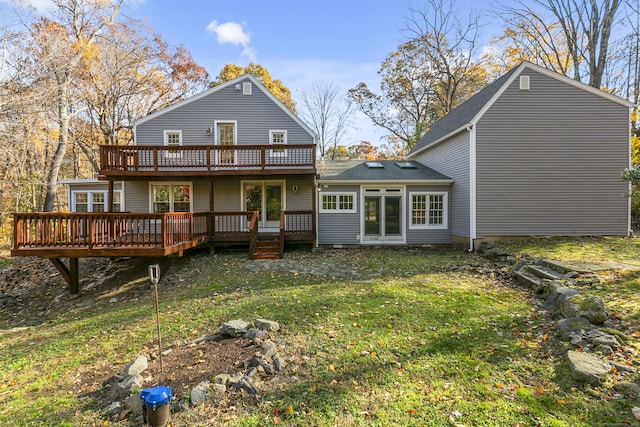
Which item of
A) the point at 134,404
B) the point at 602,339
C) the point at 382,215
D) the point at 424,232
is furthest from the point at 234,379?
the point at 424,232

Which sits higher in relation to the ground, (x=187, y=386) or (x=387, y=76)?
(x=387, y=76)

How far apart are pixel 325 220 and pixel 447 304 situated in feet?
24.5

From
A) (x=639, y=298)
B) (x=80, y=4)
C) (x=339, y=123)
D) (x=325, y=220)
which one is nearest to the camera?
(x=639, y=298)

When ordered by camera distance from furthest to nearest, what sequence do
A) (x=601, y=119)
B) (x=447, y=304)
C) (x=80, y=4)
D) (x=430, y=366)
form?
(x=80, y=4), (x=601, y=119), (x=447, y=304), (x=430, y=366)

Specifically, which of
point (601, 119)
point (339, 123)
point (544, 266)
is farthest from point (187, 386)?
point (339, 123)

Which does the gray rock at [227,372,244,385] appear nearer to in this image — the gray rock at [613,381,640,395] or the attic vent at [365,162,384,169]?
the gray rock at [613,381,640,395]

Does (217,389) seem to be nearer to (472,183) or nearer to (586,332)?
(586,332)

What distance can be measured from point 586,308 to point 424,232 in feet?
27.7

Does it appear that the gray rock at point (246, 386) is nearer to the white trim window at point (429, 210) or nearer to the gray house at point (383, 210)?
the gray house at point (383, 210)

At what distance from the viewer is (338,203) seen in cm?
1319

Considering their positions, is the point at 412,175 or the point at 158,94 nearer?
the point at 412,175

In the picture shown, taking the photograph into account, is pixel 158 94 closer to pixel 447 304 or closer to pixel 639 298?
pixel 447 304

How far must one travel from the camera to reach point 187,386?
143 inches

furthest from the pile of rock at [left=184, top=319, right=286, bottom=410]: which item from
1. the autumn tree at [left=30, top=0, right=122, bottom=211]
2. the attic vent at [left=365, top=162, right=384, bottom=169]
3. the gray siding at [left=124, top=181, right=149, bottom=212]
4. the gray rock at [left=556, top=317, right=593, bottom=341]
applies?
the autumn tree at [left=30, top=0, right=122, bottom=211]
